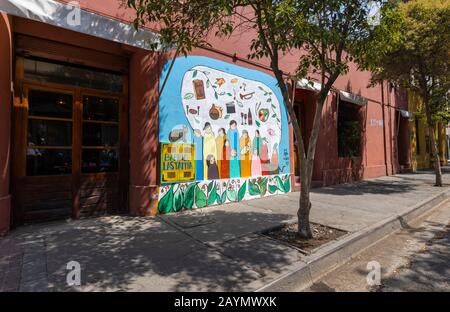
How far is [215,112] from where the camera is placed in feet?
24.4

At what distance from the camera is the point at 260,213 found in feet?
21.5

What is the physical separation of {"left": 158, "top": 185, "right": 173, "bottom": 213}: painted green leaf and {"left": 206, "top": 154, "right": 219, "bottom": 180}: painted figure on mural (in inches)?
44.2

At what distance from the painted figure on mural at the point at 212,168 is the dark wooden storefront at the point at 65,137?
1940 mm

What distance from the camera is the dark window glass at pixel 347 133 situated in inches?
489

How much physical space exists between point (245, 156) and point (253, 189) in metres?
0.97

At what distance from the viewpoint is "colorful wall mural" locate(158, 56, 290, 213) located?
260 inches

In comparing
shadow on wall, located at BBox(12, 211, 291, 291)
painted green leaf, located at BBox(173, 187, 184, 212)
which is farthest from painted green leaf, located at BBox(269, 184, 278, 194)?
painted green leaf, located at BBox(173, 187, 184, 212)

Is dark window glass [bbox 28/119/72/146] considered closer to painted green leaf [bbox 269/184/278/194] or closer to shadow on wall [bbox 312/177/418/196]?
painted green leaf [bbox 269/184/278/194]

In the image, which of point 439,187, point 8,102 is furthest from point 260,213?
point 439,187

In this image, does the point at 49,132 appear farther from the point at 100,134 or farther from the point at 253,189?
the point at 253,189

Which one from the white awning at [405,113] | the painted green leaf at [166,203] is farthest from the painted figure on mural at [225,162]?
the white awning at [405,113]

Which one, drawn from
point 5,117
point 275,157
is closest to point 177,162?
point 5,117
